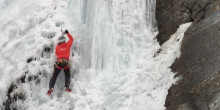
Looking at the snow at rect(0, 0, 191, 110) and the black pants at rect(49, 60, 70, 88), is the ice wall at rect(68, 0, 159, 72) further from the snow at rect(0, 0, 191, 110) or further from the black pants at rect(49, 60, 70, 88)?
the black pants at rect(49, 60, 70, 88)

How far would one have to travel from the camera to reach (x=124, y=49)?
24.1 ft

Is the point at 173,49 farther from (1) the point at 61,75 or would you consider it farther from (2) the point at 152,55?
(1) the point at 61,75

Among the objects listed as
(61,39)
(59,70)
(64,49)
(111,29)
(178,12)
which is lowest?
(59,70)

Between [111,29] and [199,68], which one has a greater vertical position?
[111,29]

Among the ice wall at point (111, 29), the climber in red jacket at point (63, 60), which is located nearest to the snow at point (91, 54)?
the ice wall at point (111, 29)

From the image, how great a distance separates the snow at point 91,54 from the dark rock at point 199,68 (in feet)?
1.20

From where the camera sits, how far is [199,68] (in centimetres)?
566

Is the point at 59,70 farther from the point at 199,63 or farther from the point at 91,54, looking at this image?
the point at 199,63

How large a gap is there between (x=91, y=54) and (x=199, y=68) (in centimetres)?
261

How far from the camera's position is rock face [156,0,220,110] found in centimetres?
527

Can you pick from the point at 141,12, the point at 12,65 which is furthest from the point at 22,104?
the point at 141,12

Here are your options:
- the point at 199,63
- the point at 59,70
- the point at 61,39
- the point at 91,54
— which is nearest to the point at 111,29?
the point at 91,54

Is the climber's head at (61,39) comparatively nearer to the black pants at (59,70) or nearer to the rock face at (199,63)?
the black pants at (59,70)

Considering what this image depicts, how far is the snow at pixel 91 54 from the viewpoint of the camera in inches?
257
